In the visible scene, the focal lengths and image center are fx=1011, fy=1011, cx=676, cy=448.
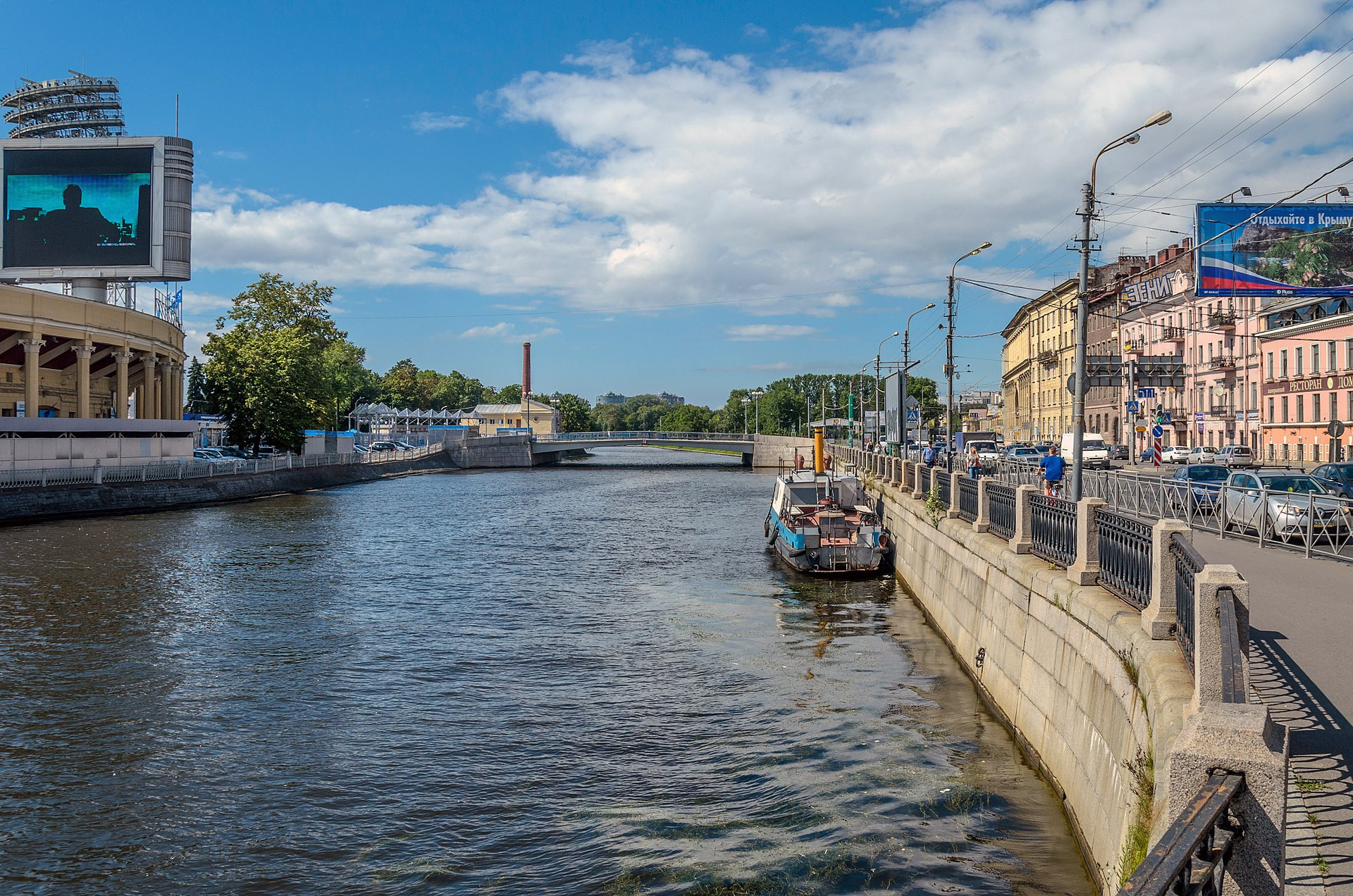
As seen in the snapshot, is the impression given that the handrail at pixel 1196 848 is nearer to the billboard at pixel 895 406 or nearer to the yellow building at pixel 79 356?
the billboard at pixel 895 406

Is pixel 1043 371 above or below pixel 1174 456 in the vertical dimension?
above

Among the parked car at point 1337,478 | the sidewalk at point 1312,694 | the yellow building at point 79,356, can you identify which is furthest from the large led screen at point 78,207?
the sidewalk at point 1312,694

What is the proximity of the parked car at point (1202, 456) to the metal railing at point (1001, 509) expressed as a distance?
116ft

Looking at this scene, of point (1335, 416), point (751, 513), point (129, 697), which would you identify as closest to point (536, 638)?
point (129, 697)

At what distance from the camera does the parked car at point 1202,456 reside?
163ft

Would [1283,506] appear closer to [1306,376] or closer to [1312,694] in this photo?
[1312,694]

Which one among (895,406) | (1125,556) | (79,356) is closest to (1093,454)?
(895,406)

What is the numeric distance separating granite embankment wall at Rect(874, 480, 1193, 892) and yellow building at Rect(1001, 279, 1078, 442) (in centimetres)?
7072

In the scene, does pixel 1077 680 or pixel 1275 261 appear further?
pixel 1275 261

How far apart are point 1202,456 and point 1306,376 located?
296 inches

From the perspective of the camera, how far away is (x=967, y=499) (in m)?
21.6

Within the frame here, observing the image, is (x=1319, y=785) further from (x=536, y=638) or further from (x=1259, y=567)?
(x=536, y=638)

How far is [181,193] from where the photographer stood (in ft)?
175

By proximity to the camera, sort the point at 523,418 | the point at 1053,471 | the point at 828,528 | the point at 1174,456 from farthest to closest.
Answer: the point at 523,418 < the point at 1174,456 < the point at 828,528 < the point at 1053,471
